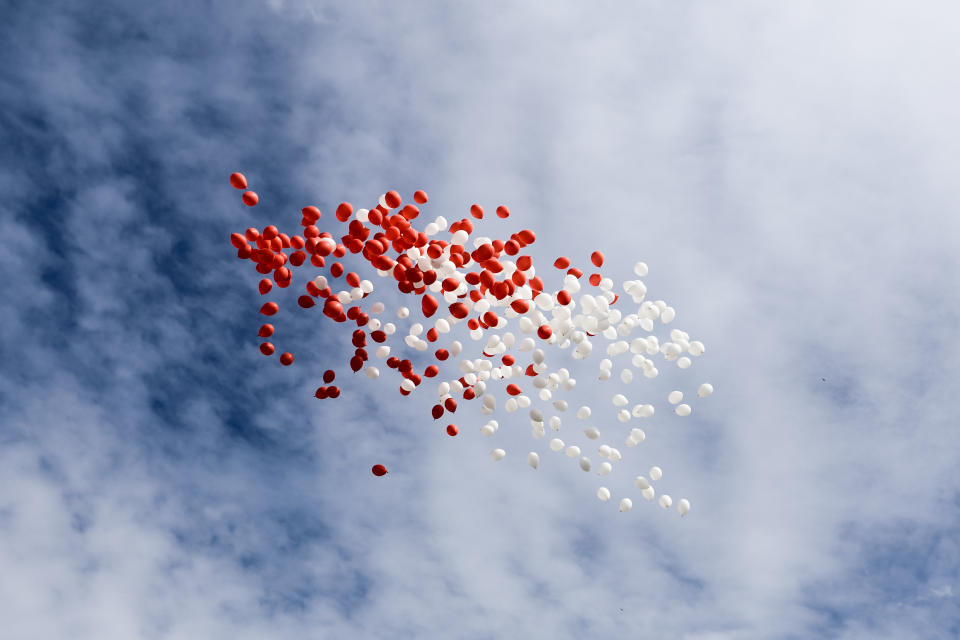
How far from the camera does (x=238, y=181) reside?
10500 mm

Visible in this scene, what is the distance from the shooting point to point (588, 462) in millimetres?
10930

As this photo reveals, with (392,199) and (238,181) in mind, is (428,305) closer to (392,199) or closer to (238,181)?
(392,199)

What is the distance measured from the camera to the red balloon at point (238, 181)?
34.4 feet

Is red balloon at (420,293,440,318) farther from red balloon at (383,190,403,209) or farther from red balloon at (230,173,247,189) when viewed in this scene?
red balloon at (230,173,247,189)

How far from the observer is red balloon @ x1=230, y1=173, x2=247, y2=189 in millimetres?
10484

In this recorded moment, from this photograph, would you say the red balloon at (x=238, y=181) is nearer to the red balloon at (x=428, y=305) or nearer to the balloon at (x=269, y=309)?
the balloon at (x=269, y=309)

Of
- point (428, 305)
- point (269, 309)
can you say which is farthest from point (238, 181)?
point (428, 305)

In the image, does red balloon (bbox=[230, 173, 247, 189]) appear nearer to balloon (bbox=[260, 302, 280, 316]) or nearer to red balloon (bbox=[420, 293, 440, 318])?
balloon (bbox=[260, 302, 280, 316])

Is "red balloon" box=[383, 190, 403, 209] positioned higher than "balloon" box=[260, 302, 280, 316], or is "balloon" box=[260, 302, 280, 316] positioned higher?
"red balloon" box=[383, 190, 403, 209]

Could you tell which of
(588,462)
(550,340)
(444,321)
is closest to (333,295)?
(444,321)

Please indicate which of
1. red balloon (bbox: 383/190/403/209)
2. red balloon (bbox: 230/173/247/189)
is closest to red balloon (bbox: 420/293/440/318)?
red balloon (bbox: 383/190/403/209)

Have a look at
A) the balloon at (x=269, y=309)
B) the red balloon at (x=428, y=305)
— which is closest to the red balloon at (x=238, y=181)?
the balloon at (x=269, y=309)

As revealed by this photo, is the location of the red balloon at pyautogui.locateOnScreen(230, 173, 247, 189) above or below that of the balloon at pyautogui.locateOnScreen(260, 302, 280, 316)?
above

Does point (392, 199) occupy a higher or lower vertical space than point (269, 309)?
higher
